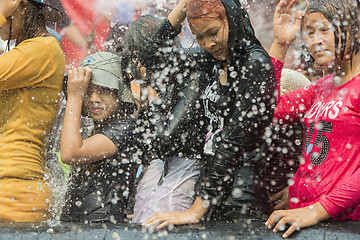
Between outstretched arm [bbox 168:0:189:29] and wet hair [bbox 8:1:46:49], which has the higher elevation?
wet hair [bbox 8:1:46:49]

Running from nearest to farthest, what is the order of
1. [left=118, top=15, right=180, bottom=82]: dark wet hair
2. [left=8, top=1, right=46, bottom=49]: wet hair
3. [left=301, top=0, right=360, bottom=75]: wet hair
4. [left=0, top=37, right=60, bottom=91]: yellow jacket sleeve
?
1. [left=301, top=0, right=360, bottom=75]: wet hair
2. [left=0, top=37, right=60, bottom=91]: yellow jacket sleeve
3. [left=8, top=1, right=46, bottom=49]: wet hair
4. [left=118, top=15, right=180, bottom=82]: dark wet hair

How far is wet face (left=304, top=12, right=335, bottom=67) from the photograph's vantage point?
2.30 m

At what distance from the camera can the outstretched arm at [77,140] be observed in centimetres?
263

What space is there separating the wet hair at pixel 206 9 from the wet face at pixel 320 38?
0.47m

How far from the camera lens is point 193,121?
2547 mm

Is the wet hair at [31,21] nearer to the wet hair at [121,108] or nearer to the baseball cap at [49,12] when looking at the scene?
the baseball cap at [49,12]

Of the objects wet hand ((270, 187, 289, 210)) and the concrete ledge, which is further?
wet hand ((270, 187, 289, 210))

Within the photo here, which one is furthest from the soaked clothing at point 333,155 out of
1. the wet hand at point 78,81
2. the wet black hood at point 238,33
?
the wet hand at point 78,81

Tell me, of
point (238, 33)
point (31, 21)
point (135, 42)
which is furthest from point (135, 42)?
point (238, 33)

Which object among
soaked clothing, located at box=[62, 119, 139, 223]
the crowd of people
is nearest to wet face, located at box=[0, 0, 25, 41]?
the crowd of people

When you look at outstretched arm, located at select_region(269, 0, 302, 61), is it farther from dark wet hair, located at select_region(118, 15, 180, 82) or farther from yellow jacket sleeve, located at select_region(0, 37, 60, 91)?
yellow jacket sleeve, located at select_region(0, 37, 60, 91)

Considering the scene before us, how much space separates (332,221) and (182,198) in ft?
2.81

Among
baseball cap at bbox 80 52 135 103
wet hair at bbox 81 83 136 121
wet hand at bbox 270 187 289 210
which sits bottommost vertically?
wet hand at bbox 270 187 289 210

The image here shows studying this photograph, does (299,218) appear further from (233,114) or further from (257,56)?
(257,56)
